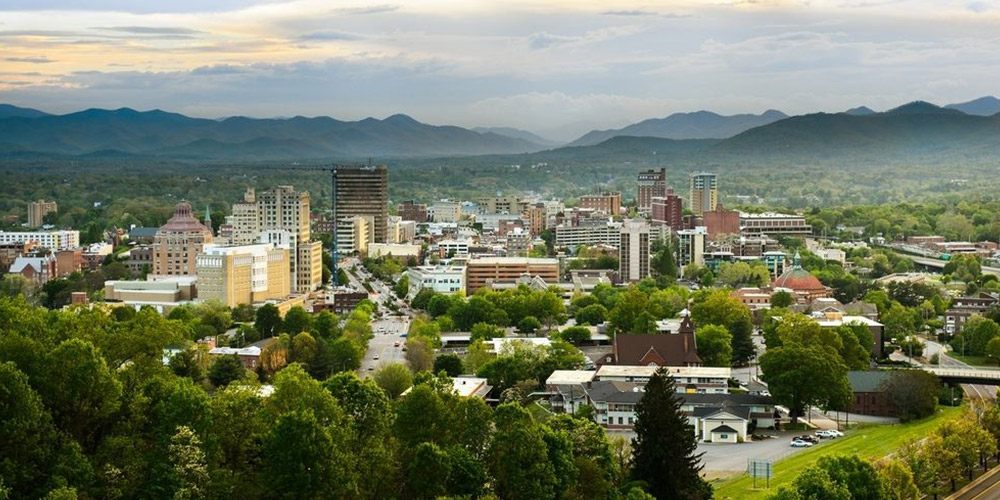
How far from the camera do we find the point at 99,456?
1978 centimetres

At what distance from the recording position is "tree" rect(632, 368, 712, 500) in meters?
22.5

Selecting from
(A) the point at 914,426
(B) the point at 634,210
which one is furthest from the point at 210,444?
(B) the point at 634,210

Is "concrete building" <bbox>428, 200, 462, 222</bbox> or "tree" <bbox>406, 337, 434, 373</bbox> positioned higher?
"concrete building" <bbox>428, 200, 462, 222</bbox>

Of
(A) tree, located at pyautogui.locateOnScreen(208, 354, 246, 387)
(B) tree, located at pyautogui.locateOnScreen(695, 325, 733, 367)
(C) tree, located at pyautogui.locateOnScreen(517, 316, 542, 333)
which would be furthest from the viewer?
(C) tree, located at pyautogui.locateOnScreen(517, 316, 542, 333)

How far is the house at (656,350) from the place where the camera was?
120ft

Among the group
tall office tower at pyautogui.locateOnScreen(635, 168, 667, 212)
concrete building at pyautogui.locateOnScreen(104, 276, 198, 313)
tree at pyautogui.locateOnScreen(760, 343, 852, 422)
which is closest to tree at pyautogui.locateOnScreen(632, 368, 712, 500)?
tree at pyautogui.locateOnScreen(760, 343, 852, 422)

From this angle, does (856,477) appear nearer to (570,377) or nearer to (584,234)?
(570,377)

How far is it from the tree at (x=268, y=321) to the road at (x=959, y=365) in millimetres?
19796

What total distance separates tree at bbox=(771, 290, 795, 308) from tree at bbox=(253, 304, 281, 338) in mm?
18066

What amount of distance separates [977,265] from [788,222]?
2271 cm

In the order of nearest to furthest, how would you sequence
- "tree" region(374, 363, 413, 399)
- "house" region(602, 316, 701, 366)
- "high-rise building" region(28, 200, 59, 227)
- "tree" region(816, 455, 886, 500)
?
1. "tree" region(816, 455, 886, 500)
2. "tree" region(374, 363, 413, 399)
3. "house" region(602, 316, 701, 366)
4. "high-rise building" region(28, 200, 59, 227)

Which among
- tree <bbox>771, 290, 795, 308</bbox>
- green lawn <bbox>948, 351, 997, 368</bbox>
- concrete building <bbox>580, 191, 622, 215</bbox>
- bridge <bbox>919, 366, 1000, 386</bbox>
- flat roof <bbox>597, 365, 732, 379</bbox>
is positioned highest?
concrete building <bbox>580, 191, 622, 215</bbox>

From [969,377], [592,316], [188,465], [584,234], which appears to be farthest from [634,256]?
[188,465]

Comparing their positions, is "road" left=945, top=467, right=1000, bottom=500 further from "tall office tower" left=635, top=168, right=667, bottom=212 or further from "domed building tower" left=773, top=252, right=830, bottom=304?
"tall office tower" left=635, top=168, right=667, bottom=212
